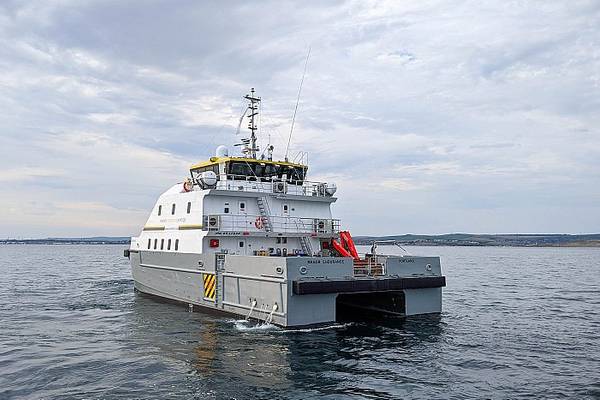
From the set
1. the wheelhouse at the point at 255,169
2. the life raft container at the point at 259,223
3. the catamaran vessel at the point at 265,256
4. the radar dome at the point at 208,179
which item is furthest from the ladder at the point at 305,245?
the radar dome at the point at 208,179

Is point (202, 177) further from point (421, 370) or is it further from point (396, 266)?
point (421, 370)

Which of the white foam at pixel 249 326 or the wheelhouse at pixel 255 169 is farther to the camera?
the wheelhouse at pixel 255 169

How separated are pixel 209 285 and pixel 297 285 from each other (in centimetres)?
477

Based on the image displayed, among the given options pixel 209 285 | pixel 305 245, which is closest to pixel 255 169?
pixel 305 245

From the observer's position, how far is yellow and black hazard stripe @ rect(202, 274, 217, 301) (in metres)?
17.9

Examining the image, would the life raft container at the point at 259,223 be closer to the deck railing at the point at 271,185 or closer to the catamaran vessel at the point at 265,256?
the catamaran vessel at the point at 265,256

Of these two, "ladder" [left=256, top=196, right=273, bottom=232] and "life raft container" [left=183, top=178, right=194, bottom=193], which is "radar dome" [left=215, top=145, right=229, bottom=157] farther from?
"ladder" [left=256, top=196, right=273, bottom=232]

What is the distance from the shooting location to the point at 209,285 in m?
18.2

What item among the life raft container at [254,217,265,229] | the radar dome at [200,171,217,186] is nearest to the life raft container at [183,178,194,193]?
the radar dome at [200,171,217,186]

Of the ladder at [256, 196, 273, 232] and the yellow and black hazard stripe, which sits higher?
the ladder at [256, 196, 273, 232]

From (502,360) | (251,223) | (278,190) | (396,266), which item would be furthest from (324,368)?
(278,190)

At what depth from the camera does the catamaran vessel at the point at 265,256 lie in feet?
50.3

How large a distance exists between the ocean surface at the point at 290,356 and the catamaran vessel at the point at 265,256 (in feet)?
2.49

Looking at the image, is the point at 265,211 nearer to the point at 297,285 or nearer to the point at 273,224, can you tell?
the point at 273,224
